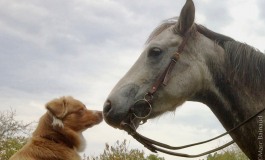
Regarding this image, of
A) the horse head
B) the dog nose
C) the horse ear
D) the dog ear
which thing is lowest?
the dog nose

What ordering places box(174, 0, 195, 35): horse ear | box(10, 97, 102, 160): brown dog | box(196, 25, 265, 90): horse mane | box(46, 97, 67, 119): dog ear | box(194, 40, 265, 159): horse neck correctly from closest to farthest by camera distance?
1. box(194, 40, 265, 159): horse neck
2. box(196, 25, 265, 90): horse mane
3. box(174, 0, 195, 35): horse ear
4. box(10, 97, 102, 160): brown dog
5. box(46, 97, 67, 119): dog ear

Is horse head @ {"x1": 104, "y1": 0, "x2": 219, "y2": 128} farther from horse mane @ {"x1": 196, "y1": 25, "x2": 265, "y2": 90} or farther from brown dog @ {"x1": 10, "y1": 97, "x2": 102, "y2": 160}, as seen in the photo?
brown dog @ {"x1": 10, "y1": 97, "x2": 102, "y2": 160}

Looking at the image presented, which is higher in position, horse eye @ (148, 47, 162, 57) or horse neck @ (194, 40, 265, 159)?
horse eye @ (148, 47, 162, 57)

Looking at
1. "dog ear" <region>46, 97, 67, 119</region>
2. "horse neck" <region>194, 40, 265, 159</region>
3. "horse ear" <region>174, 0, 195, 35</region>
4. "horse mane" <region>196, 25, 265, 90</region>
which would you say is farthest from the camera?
"dog ear" <region>46, 97, 67, 119</region>

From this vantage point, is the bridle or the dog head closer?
the bridle

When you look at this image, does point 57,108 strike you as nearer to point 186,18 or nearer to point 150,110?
point 150,110

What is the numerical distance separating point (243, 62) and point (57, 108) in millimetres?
3741

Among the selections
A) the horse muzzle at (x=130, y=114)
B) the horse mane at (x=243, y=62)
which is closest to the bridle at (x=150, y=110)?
the horse muzzle at (x=130, y=114)

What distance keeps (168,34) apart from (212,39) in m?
0.50

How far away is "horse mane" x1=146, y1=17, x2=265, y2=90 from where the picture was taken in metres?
4.14

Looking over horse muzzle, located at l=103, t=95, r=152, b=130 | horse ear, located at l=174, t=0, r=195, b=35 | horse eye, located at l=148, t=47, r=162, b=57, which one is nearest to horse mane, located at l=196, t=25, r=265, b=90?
horse ear, located at l=174, t=0, r=195, b=35

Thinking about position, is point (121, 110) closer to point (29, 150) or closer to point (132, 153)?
point (29, 150)

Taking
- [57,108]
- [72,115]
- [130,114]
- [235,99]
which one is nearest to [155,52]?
[130,114]

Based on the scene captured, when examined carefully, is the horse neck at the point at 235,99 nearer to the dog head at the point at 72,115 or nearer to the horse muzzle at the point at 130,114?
the horse muzzle at the point at 130,114
